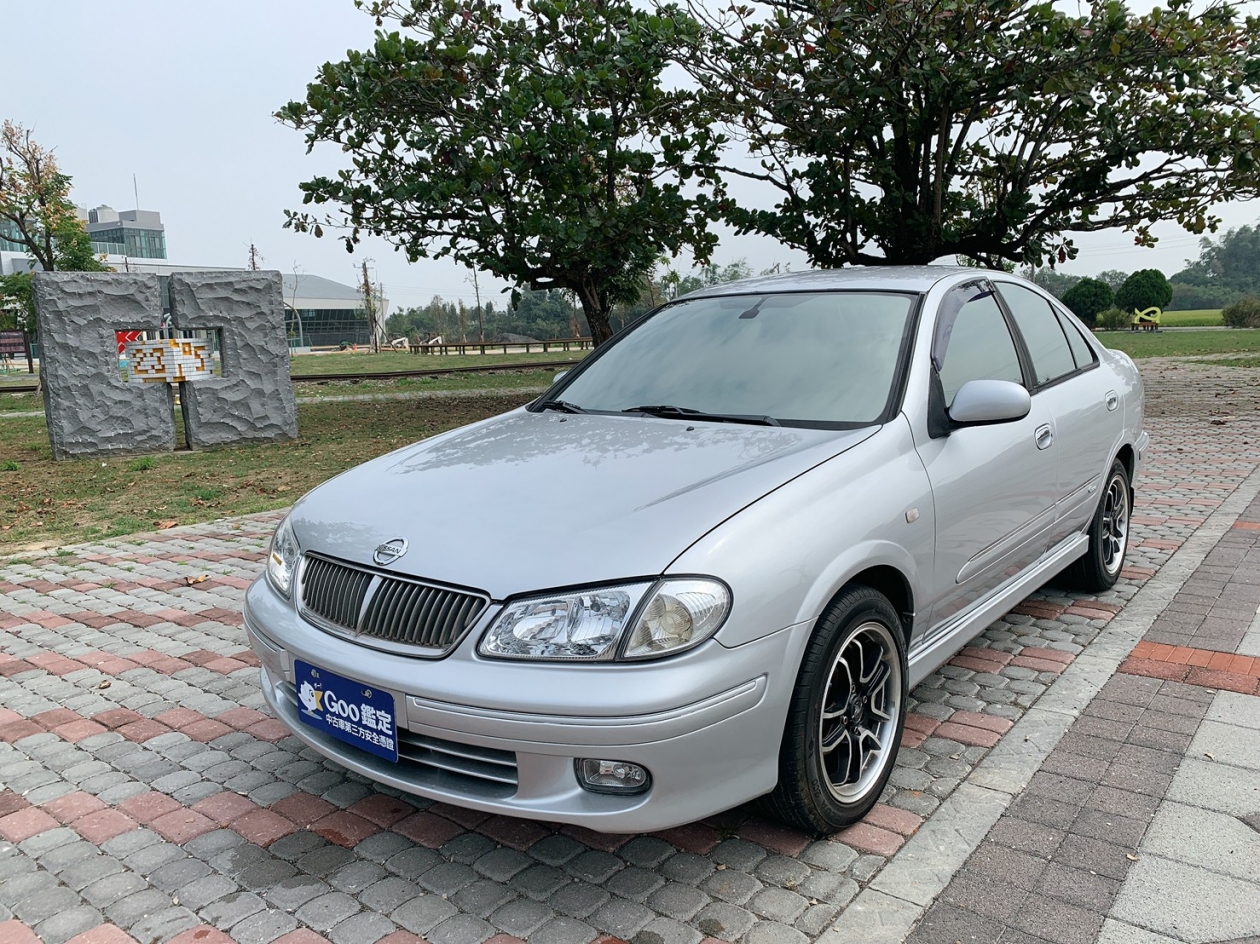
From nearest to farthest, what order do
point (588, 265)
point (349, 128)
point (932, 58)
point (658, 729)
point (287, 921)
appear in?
point (658, 729), point (287, 921), point (932, 58), point (349, 128), point (588, 265)

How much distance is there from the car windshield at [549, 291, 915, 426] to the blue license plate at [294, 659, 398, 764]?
149 cm

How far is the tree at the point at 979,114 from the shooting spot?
10758 millimetres

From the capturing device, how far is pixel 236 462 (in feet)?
36.6

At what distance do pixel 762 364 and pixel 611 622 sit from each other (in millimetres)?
1555

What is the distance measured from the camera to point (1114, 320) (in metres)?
52.6

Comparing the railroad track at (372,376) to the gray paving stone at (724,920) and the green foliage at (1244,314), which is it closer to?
the gray paving stone at (724,920)

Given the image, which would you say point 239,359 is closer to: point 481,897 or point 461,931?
point 481,897

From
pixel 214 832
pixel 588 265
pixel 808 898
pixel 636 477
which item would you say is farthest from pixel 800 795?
pixel 588 265

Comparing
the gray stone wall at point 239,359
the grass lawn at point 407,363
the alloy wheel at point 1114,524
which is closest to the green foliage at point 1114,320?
the grass lawn at point 407,363

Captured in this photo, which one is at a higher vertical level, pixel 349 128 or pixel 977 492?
pixel 349 128

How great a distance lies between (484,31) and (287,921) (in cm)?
1296

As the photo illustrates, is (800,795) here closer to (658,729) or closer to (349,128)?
(658,729)

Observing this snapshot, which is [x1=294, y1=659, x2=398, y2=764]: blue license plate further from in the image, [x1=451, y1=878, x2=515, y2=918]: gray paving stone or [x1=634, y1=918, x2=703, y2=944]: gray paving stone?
[x1=634, y1=918, x2=703, y2=944]: gray paving stone

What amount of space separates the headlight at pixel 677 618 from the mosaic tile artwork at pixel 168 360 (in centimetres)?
1130
